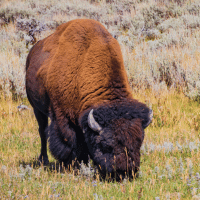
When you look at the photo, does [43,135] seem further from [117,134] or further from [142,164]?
[117,134]

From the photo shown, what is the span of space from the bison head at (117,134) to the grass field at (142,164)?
0.20m

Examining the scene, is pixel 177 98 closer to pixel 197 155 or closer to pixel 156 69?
pixel 156 69

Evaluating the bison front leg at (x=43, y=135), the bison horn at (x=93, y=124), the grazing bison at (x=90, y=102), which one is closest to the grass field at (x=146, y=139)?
the bison front leg at (x=43, y=135)

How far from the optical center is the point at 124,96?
3.39 m

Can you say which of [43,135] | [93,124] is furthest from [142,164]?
[43,135]

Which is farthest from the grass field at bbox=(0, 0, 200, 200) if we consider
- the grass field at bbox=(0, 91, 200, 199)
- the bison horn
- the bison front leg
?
the bison horn

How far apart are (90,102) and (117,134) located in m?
0.74

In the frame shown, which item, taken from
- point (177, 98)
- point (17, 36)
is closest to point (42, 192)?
point (177, 98)

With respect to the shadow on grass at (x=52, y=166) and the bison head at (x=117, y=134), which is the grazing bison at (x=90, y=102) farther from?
the shadow on grass at (x=52, y=166)

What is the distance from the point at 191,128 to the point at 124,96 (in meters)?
2.19

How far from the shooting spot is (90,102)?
345 cm

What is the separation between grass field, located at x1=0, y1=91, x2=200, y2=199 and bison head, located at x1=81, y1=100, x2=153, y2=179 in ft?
0.66

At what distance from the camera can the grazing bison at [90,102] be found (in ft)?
9.63

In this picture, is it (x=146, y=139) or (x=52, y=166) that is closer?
(x=52, y=166)
